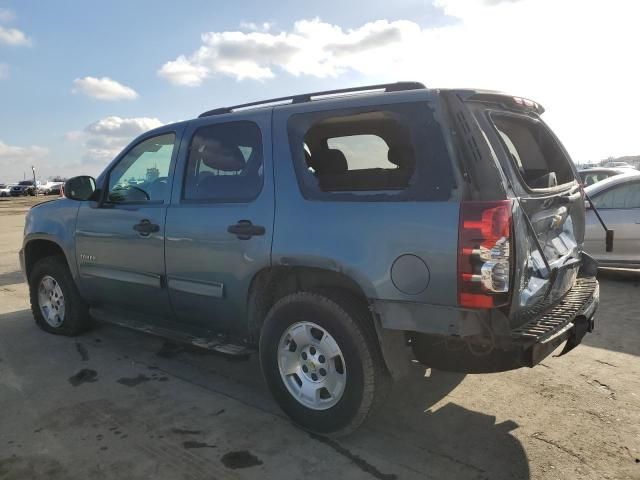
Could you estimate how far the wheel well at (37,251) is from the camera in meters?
5.05

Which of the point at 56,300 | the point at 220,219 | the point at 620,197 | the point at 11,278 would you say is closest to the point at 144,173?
the point at 220,219

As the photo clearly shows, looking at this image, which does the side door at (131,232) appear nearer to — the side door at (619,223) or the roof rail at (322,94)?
the roof rail at (322,94)

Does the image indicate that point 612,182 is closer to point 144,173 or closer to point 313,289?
point 313,289

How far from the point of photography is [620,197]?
21.8 ft

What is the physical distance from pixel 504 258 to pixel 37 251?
4752 mm

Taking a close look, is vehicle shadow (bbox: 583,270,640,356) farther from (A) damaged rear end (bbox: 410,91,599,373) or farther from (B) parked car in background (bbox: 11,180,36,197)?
(B) parked car in background (bbox: 11,180,36,197)

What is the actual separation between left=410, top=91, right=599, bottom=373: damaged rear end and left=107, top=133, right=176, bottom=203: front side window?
7.49 ft

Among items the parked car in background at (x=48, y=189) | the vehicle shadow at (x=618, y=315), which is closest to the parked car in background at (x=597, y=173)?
the vehicle shadow at (x=618, y=315)

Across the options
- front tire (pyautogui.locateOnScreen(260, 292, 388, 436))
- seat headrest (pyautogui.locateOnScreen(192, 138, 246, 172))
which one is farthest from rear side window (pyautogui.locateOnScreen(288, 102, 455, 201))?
front tire (pyautogui.locateOnScreen(260, 292, 388, 436))

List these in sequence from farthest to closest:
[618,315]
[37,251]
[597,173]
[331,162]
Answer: [597,173] < [618,315] < [37,251] < [331,162]

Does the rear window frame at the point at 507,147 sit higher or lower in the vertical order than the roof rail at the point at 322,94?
lower

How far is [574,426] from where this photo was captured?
10.2 ft

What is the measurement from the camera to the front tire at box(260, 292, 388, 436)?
9.09 feet

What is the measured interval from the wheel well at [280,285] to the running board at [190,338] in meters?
0.14
